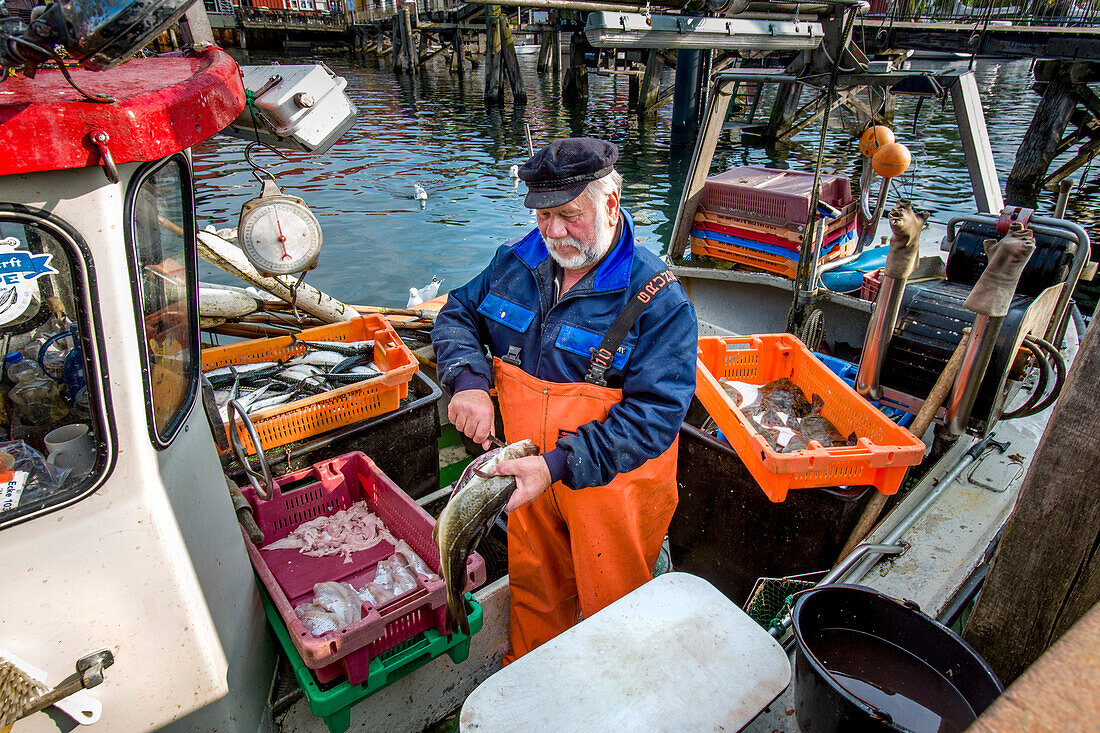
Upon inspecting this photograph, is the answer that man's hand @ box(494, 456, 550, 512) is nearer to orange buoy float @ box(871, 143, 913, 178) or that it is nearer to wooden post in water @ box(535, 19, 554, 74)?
orange buoy float @ box(871, 143, 913, 178)

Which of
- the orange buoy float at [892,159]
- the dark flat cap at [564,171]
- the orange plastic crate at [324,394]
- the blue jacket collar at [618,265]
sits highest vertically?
the dark flat cap at [564,171]

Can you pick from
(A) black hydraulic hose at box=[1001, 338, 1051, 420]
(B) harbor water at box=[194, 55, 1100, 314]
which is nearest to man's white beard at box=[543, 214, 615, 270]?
(A) black hydraulic hose at box=[1001, 338, 1051, 420]

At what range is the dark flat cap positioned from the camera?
99.3 inches

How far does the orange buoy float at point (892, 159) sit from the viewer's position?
3680mm

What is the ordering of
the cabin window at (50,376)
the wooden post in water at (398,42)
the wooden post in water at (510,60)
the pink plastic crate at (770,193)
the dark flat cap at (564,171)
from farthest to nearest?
the wooden post in water at (398,42) → the wooden post in water at (510,60) → the pink plastic crate at (770,193) → the dark flat cap at (564,171) → the cabin window at (50,376)

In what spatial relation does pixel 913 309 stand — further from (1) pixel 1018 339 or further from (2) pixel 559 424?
(2) pixel 559 424

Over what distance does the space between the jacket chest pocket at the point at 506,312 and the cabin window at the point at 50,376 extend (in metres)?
1.64

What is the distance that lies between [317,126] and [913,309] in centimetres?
373

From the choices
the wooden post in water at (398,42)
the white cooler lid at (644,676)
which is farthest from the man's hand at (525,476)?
the wooden post in water at (398,42)

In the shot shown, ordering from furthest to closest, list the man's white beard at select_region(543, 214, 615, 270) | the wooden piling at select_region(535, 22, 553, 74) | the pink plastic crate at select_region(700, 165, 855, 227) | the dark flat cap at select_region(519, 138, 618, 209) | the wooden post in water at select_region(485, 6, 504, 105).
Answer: the wooden piling at select_region(535, 22, 553, 74), the wooden post in water at select_region(485, 6, 504, 105), the pink plastic crate at select_region(700, 165, 855, 227), the man's white beard at select_region(543, 214, 615, 270), the dark flat cap at select_region(519, 138, 618, 209)

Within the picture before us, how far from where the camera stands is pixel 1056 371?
377cm

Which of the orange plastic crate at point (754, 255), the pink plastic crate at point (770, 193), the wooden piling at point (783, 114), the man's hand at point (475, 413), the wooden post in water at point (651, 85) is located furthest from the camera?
the wooden post in water at point (651, 85)

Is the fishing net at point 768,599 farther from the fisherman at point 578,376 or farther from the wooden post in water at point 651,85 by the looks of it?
the wooden post in water at point 651,85

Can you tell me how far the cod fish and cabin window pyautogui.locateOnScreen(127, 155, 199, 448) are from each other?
100 centimetres
